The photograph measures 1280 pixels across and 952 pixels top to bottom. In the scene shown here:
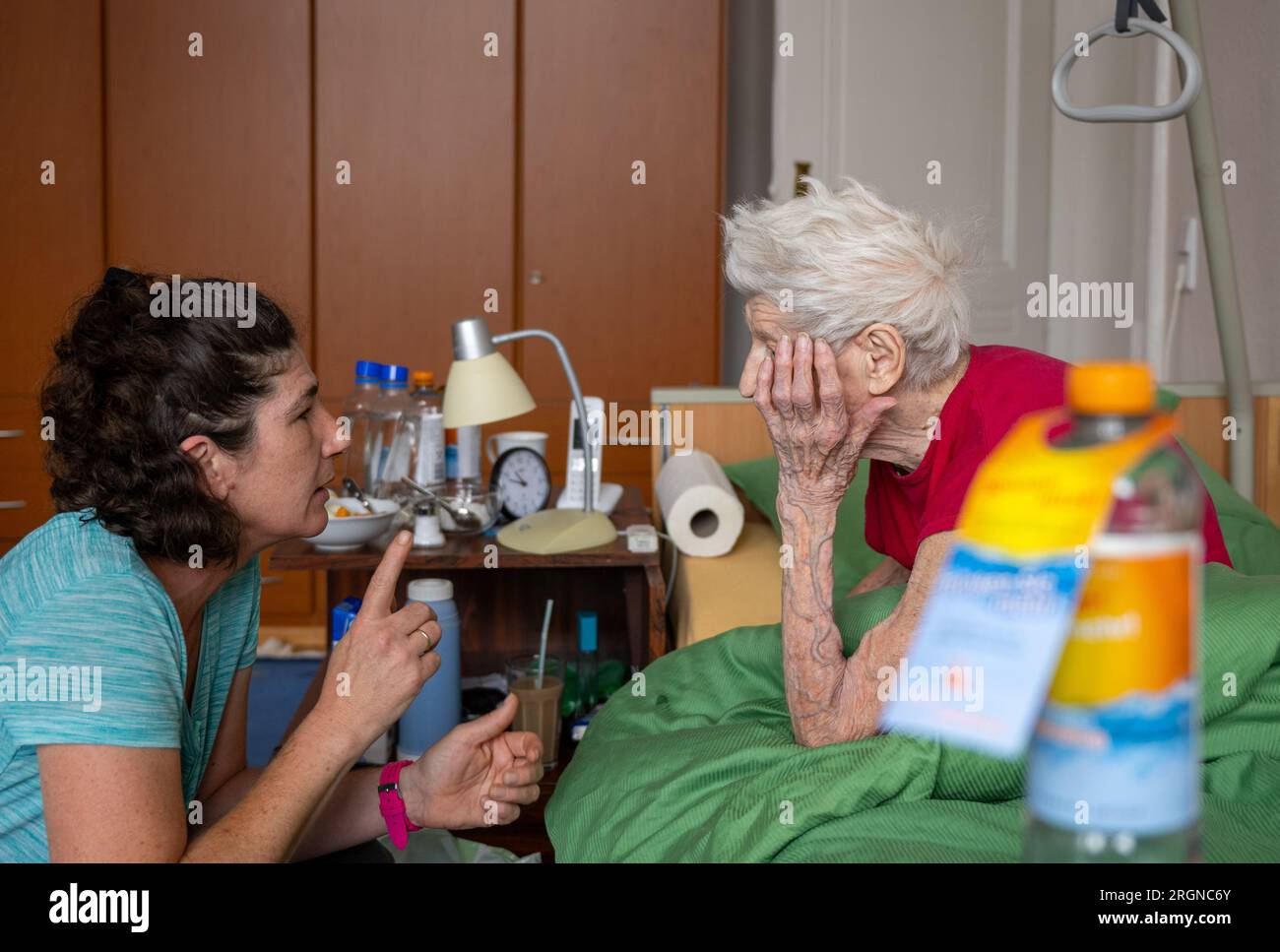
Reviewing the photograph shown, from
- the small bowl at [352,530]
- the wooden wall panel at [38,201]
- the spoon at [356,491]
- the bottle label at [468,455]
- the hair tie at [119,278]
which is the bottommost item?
the small bowl at [352,530]

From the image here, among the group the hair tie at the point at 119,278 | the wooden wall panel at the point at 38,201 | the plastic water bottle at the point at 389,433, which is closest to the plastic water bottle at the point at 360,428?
the plastic water bottle at the point at 389,433

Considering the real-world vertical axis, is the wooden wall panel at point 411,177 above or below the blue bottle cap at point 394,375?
above

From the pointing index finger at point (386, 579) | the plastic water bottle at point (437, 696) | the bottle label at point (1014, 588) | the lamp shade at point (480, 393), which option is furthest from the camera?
the lamp shade at point (480, 393)

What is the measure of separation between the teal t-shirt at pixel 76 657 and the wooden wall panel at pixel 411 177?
258cm

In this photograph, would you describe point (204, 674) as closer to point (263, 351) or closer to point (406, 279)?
point (263, 351)

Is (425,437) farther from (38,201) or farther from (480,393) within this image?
(38,201)

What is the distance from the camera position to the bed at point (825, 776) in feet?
3.03

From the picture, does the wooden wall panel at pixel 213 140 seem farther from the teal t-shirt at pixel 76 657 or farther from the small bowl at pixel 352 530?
the teal t-shirt at pixel 76 657

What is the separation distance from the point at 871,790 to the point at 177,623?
2.00 feet

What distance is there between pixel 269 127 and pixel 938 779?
10.3 feet

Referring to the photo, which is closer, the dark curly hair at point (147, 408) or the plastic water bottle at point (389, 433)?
the dark curly hair at point (147, 408)

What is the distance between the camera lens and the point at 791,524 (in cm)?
124

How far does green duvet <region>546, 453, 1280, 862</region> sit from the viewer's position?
91 cm
